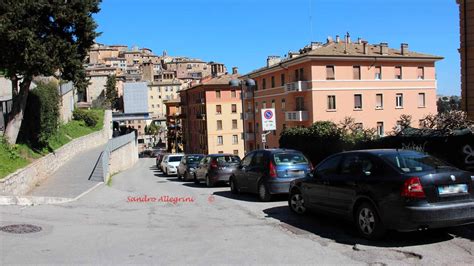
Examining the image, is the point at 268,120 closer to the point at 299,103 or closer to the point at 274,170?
the point at 274,170

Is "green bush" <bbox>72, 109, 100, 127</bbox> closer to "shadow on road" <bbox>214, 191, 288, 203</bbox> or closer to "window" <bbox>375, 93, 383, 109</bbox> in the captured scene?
"window" <bbox>375, 93, 383, 109</bbox>

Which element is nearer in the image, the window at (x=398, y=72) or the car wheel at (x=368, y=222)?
the car wheel at (x=368, y=222)

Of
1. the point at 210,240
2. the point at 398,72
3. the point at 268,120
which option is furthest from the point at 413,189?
the point at 398,72

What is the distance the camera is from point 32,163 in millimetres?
17672

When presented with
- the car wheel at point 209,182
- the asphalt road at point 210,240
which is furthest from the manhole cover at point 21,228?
the car wheel at point 209,182

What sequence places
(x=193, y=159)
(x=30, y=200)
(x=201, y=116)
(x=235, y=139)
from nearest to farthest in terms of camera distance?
1. (x=30, y=200)
2. (x=193, y=159)
3. (x=235, y=139)
4. (x=201, y=116)

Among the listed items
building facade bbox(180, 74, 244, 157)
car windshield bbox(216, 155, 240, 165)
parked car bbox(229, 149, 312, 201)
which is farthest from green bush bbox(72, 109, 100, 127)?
parked car bbox(229, 149, 312, 201)

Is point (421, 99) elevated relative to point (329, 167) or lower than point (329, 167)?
elevated

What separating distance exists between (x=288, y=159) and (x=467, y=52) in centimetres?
1309

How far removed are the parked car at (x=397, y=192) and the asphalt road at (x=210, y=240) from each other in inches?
14.7

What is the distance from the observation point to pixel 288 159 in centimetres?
1312

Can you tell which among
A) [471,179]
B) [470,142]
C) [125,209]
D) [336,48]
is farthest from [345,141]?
[336,48]

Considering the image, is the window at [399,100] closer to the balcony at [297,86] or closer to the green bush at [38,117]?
the balcony at [297,86]

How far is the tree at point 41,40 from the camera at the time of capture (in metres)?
16.8
